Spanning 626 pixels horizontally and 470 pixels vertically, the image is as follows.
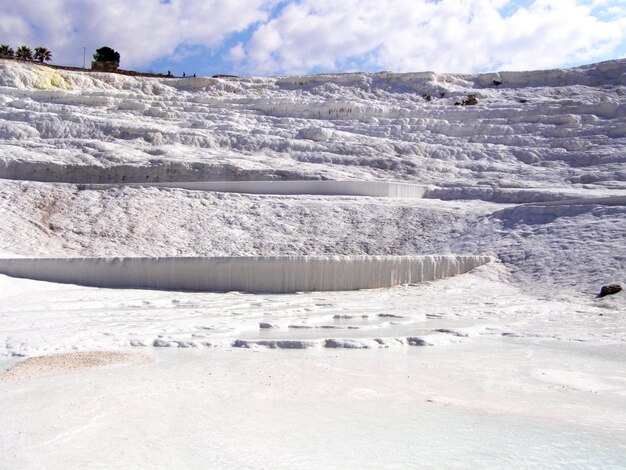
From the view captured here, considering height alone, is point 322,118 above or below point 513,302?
above

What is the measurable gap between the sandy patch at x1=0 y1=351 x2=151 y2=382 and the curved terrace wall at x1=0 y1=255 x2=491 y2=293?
18.7ft

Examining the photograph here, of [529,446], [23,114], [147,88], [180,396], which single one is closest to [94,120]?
[23,114]

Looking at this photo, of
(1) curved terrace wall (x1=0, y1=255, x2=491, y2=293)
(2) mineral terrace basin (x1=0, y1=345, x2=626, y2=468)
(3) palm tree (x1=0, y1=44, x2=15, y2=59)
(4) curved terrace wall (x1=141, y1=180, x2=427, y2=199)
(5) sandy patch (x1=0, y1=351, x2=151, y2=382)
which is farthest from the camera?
(3) palm tree (x1=0, y1=44, x2=15, y2=59)

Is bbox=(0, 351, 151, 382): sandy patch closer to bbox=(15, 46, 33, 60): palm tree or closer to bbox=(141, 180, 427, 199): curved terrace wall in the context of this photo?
bbox=(141, 180, 427, 199): curved terrace wall

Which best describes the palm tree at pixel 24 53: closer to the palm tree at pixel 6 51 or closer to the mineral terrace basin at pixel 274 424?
the palm tree at pixel 6 51

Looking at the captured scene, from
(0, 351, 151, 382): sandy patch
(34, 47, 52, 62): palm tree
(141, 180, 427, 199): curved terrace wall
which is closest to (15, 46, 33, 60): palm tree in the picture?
(34, 47, 52, 62): palm tree

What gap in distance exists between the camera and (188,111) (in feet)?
93.1

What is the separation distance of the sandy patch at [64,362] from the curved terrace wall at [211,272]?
18.7 feet

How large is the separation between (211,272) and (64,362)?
20.5 feet

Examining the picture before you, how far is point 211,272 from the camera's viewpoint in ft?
40.8

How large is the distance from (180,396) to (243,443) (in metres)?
1.22

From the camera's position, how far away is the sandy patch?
5.76 metres

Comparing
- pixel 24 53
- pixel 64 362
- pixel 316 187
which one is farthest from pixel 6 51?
pixel 64 362

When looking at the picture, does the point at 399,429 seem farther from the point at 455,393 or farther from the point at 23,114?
the point at 23,114
